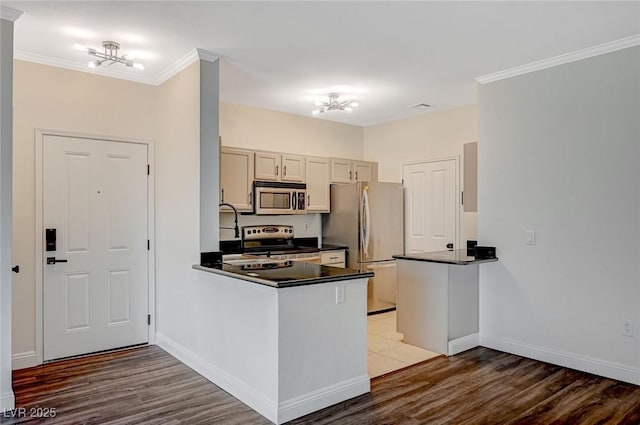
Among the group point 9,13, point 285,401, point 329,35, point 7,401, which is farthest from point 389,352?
point 9,13

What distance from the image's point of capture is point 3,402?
2781 mm

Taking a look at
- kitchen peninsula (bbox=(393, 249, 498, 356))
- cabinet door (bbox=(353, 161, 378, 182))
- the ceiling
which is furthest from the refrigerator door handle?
the ceiling

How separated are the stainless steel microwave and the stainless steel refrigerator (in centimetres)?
57

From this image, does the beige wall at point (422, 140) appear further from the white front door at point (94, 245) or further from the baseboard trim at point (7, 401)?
the baseboard trim at point (7, 401)

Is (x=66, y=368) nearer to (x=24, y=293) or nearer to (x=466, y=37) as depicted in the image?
(x=24, y=293)

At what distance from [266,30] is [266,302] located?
1922 millimetres

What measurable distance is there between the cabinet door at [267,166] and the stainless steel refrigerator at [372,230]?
3.23 ft

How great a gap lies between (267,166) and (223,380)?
271 centimetres

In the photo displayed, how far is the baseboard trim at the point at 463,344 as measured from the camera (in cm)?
396

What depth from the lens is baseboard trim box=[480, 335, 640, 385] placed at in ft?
10.8

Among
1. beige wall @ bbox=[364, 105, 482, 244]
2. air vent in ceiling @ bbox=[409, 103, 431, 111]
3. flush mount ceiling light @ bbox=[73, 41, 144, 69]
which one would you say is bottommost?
beige wall @ bbox=[364, 105, 482, 244]

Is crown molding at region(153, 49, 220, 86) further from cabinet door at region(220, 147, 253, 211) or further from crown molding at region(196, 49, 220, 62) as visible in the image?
cabinet door at region(220, 147, 253, 211)

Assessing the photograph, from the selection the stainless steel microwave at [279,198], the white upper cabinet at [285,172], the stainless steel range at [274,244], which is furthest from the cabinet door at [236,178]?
the stainless steel range at [274,244]

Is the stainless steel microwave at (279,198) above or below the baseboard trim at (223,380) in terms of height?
above
